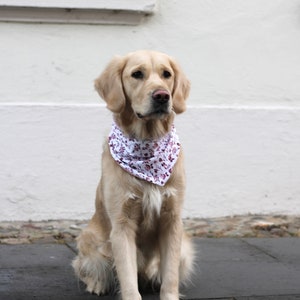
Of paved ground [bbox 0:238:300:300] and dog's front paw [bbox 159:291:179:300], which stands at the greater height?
dog's front paw [bbox 159:291:179:300]

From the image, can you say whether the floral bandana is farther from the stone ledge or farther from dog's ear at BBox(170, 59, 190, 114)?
the stone ledge

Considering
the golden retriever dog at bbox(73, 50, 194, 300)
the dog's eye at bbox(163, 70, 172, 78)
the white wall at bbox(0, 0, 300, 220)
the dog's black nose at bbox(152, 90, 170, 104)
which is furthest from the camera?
the white wall at bbox(0, 0, 300, 220)

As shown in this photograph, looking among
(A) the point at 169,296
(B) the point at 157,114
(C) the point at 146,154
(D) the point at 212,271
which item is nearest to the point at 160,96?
(B) the point at 157,114

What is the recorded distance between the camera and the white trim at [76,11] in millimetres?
6508

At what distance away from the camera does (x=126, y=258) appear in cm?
427

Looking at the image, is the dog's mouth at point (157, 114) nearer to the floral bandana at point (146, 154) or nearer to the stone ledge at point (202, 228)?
the floral bandana at point (146, 154)

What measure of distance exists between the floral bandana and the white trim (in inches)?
91.7

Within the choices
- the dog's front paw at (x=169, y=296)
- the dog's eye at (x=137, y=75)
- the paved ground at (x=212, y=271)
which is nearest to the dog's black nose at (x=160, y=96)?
the dog's eye at (x=137, y=75)

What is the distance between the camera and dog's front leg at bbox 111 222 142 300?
13.8 feet

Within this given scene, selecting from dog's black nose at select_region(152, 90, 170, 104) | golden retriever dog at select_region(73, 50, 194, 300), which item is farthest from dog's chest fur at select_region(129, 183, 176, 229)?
dog's black nose at select_region(152, 90, 170, 104)

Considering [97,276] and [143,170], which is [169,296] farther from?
[143,170]

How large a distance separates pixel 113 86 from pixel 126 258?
3.56ft

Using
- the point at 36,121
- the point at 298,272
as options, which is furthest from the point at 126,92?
the point at 36,121

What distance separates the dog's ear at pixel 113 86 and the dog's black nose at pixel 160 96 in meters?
0.29
